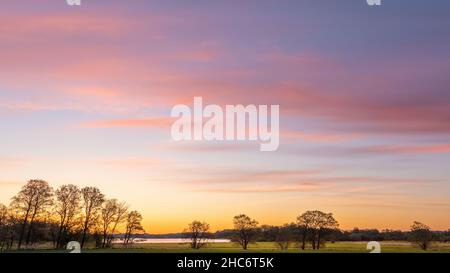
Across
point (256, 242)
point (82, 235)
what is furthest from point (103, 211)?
point (256, 242)

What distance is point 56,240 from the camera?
40.6 metres

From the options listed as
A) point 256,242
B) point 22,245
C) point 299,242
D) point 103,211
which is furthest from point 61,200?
point 299,242

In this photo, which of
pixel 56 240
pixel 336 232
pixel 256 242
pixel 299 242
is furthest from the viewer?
pixel 56 240

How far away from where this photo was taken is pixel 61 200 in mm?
35250

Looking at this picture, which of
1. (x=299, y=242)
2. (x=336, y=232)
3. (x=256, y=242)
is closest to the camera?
(x=336, y=232)
